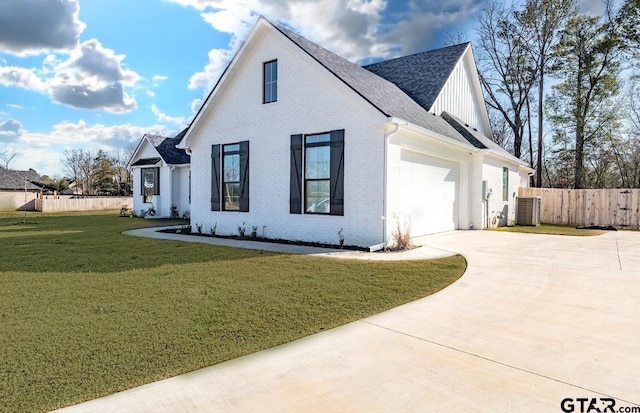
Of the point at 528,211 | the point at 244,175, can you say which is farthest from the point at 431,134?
the point at 528,211

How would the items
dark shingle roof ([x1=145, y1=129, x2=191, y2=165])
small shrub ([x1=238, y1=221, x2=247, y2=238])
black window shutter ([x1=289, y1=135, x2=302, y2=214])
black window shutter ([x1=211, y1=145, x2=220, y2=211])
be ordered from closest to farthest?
black window shutter ([x1=289, y1=135, x2=302, y2=214]) < small shrub ([x1=238, y1=221, x2=247, y2=238]) < black window shutter ([x1=211, y1=145, x2=220, y2=211]) < dark shingle roof ([x1=145, y1=129, x2=191, y2=165])

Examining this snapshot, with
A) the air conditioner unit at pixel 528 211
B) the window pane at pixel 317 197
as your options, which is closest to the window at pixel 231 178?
the window pane at pixel 317 197

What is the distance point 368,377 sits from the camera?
2.75 m

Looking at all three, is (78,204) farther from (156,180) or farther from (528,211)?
(528,211)

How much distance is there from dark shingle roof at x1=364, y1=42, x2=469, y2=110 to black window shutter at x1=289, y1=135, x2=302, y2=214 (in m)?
5.56

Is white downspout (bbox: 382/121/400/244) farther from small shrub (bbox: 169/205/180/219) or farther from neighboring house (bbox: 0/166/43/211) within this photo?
neighboring house (bbox: 0/166/43/211)

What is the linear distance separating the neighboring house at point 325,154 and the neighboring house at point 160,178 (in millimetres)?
7661

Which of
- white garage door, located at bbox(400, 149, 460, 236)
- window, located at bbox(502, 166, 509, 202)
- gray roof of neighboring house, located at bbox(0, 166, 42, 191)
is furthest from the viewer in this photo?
gray roof of neighboring house, located at bbox(0, 166, 42, 191)

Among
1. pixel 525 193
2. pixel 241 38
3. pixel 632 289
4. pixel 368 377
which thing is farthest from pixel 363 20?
pixel 368 377

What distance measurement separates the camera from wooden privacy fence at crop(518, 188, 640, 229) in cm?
1541

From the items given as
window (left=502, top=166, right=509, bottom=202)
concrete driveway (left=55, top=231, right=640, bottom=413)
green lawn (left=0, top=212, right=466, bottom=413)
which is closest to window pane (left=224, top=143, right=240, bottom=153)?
green lawn (left=0, top=212, right=466, bottom=413)

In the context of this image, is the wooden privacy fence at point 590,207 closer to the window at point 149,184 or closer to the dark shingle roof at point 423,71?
the dark shingle roof at point 423,71

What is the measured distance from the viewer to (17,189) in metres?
39.5

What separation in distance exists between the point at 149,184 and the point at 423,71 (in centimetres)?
1612
